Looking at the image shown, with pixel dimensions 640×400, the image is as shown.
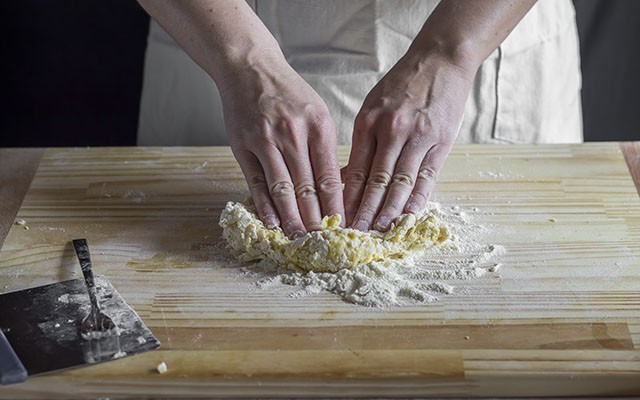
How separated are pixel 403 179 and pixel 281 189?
7.9 inches

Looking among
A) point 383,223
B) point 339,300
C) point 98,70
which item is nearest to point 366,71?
point 383,223

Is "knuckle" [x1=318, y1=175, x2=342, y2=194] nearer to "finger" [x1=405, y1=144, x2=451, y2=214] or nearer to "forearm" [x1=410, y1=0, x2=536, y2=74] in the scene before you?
"finger" [x1=405, y1=144, x2=451, y2=214]

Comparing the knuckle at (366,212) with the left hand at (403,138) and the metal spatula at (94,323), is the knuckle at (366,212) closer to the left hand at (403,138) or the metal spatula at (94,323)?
the left hand at (403,138)

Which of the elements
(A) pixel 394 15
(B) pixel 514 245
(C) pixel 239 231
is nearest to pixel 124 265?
(C) pixel 239 231

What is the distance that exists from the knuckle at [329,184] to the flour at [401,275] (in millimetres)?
149

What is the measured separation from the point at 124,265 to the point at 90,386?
31 centimetres

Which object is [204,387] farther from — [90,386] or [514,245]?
[514,245]

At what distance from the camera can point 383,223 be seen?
1470mm

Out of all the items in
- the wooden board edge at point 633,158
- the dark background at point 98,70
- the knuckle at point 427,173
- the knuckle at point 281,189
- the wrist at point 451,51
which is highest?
the wrist at point 451,51

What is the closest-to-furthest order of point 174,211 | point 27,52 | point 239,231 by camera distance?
point 239,231 < point 174,211 < point 27,52

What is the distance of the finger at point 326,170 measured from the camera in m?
1.49

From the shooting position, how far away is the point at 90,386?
1176 millimetres

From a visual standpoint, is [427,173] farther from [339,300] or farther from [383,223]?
[339,300]

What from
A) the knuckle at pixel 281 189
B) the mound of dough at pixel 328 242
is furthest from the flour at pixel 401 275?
the knuckle at pixel 281 189
